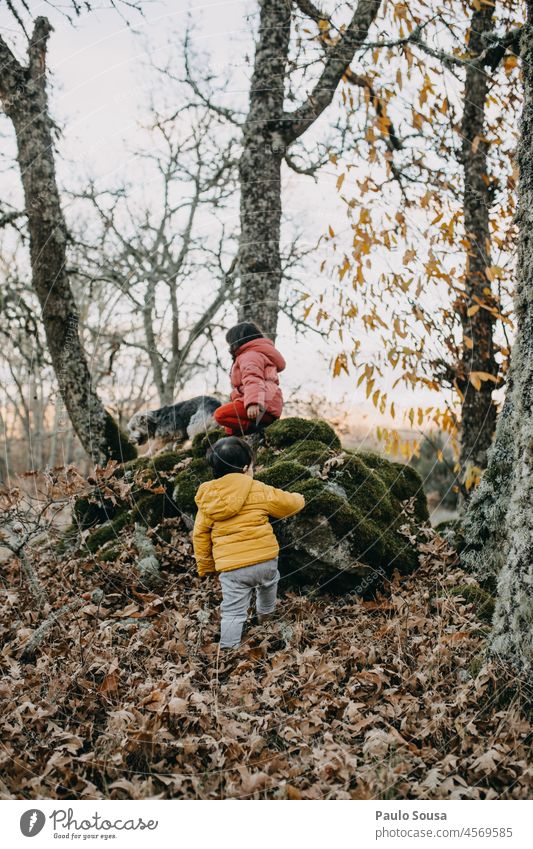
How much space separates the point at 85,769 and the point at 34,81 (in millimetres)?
7139

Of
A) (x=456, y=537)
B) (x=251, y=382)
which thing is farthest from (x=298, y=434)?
(x=456, y=537)

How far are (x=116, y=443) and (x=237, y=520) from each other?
3.48 meters

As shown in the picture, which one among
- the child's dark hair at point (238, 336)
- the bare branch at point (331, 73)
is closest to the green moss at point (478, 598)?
the child's dark hair at point (238, 336)

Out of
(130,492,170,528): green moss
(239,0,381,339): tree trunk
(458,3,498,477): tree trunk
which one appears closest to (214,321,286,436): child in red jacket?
(239,0,381,339): tree trunk

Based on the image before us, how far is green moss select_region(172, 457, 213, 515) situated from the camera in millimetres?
5398

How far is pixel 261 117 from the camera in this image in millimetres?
5754

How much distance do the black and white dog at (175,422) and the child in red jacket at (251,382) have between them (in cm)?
157

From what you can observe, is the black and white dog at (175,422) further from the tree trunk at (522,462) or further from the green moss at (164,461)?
the tree trunk at (522,462)

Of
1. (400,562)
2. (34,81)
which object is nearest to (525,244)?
(400,562)

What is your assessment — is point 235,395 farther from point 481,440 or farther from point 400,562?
point 481,440

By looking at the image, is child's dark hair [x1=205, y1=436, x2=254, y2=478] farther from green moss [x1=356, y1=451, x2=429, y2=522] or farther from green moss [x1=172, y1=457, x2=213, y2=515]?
green moss [x1=356, y1=451, x2=429, y2=522]

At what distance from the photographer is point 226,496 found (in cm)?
427

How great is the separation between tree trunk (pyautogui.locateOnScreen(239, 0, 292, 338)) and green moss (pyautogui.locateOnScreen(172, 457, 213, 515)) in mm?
1512
